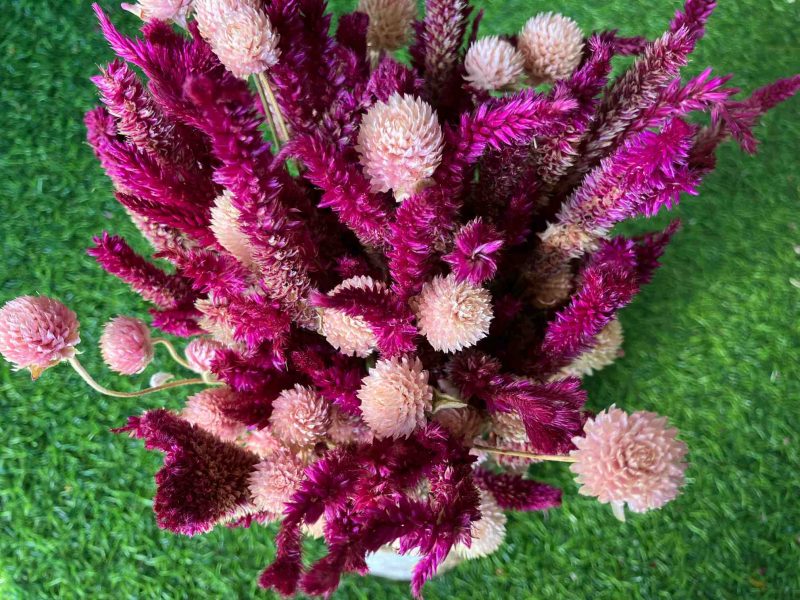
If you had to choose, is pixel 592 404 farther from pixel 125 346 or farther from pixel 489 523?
pixel 125 346

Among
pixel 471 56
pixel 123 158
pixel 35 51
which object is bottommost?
pixel 35 51

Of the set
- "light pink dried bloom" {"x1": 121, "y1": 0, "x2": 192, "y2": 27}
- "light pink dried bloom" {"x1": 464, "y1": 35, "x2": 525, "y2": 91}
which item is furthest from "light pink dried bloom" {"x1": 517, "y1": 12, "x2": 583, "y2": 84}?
"light pink dried bloom" {"x1": 121, "y1": 0, "x2": 192, "y2": 27}

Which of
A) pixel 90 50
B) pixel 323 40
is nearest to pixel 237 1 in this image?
pixel 323 40

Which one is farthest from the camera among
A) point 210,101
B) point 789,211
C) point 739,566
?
point 789,211

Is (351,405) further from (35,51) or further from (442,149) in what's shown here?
(35,51)

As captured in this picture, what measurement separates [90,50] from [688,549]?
3.48 ft

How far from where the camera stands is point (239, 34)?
36cm

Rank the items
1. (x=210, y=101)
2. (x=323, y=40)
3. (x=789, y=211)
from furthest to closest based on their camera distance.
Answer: (x=789, y=211)
(x=323, y=40)
(x=210, y=101)

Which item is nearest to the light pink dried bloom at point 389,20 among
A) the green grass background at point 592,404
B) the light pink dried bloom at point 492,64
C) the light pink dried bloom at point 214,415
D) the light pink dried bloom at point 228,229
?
the light pink dried bloom at point 492,64

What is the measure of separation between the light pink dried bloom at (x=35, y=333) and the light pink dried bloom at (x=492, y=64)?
347 mm

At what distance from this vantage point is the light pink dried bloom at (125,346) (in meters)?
0.49

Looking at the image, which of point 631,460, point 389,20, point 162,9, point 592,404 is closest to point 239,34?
point 162,9

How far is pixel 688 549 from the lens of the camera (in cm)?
70

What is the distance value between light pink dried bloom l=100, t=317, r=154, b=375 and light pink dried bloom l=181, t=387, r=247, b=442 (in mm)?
60
